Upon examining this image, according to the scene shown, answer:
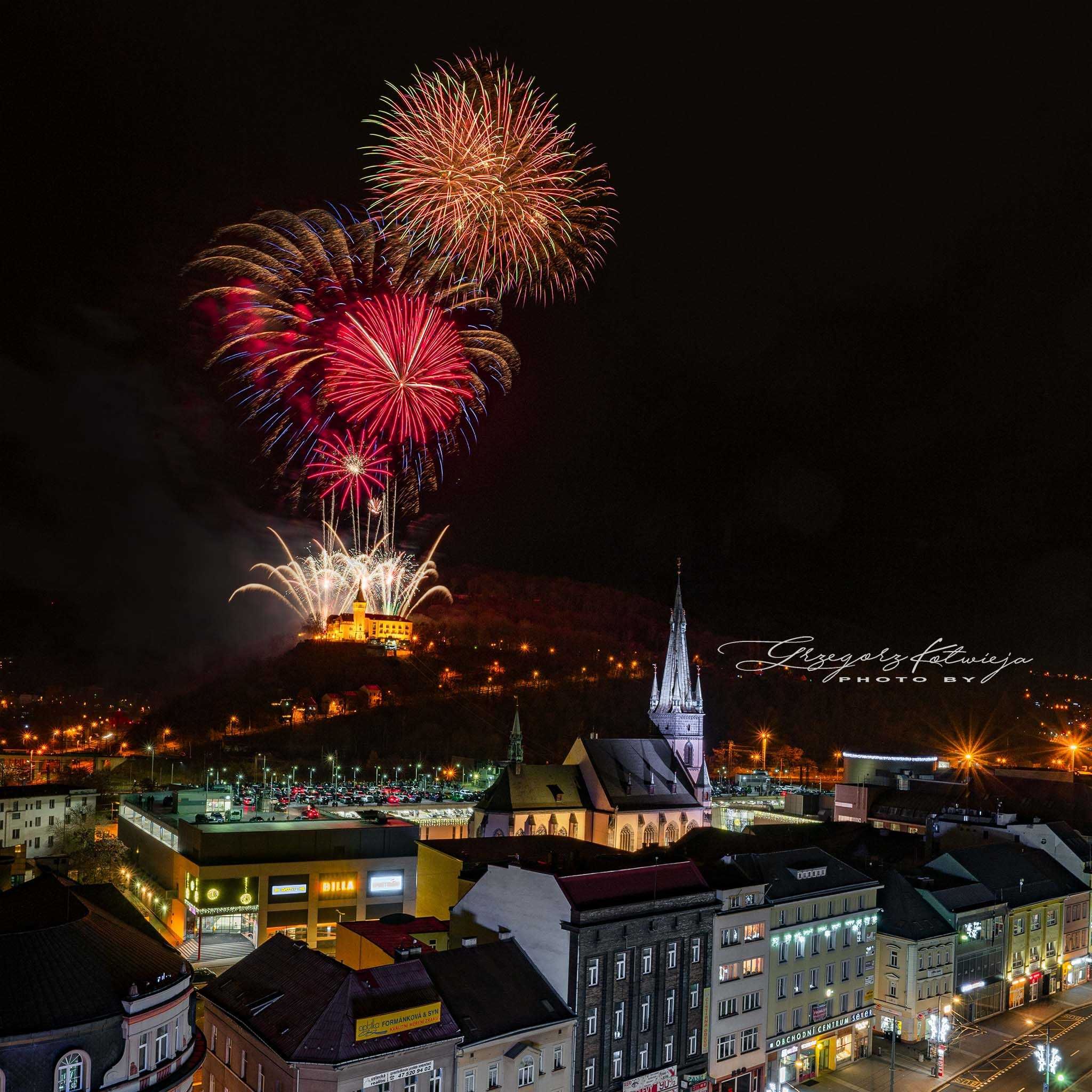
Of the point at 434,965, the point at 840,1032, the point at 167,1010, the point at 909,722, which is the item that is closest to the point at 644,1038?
the point at 434,965

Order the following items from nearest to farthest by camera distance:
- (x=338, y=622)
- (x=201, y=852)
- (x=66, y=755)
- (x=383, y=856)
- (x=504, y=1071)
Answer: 1. (x=504, y=1071)
2. (x=201, y=852)
3. (x=383, y=856)
4. (x=66, y=755)
5. (x=338, y=622)

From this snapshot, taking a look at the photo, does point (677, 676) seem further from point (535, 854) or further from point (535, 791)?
point (535, 854)

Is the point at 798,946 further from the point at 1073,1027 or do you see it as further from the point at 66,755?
the point at 66,755

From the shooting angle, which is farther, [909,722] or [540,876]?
[909,722]

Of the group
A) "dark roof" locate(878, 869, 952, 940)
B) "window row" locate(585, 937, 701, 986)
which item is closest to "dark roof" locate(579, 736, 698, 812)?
"dark roof" locate(878, 869, 952, 940)

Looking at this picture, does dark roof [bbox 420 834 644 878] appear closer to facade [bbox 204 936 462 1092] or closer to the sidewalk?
facade [bbox 204 936 462 1092]

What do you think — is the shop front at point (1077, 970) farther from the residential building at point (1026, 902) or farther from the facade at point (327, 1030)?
the facade at point (327, 1030)
